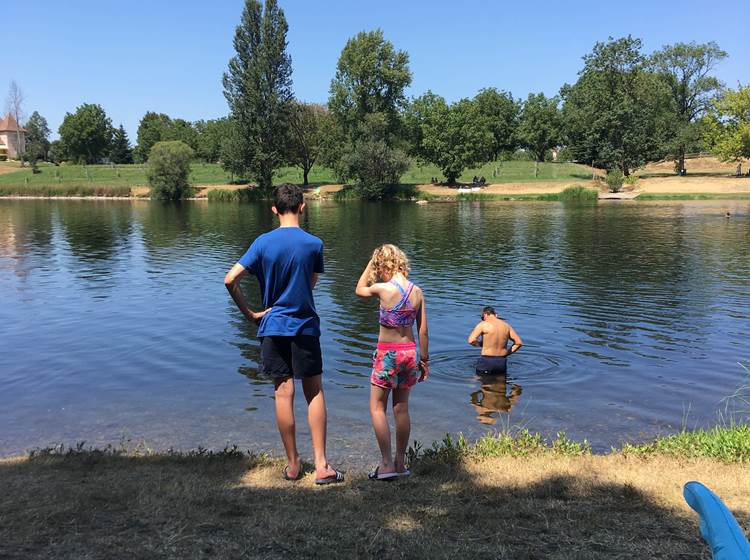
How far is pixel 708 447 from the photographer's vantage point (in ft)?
20.7

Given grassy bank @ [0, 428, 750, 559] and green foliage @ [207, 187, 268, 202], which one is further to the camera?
green foliage @ [207, 187, 268, 202]

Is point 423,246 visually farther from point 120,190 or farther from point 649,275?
point 120,190

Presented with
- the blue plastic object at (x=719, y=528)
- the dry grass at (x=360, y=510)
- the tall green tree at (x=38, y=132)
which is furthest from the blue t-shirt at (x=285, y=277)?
the tall green tree at (x=38, y=132)

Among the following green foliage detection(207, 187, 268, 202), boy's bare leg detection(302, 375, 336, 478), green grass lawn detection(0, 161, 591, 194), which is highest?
green grass lawn detection(0, 161, 591, 194)

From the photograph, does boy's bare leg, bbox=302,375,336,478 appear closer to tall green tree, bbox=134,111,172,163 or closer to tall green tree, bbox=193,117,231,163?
tall green tree, bbox=193,117,231,163

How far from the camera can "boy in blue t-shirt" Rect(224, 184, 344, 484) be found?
5617 mm

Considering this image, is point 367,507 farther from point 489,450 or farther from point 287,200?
point 287,200

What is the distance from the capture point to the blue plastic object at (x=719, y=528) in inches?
72.4

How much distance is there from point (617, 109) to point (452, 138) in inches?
827

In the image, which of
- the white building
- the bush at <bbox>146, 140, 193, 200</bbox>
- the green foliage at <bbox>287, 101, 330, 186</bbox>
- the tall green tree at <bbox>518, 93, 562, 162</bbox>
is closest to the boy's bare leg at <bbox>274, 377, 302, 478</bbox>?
the green foliage at <bbox>287, 101, 330, 186</bbox>

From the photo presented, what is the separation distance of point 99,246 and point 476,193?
4884cm

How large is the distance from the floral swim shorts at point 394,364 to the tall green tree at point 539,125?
10256 centimetres

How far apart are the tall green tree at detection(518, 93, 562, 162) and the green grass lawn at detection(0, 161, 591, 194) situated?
11.0m

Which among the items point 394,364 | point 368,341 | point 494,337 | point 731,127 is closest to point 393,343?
point 394,364
